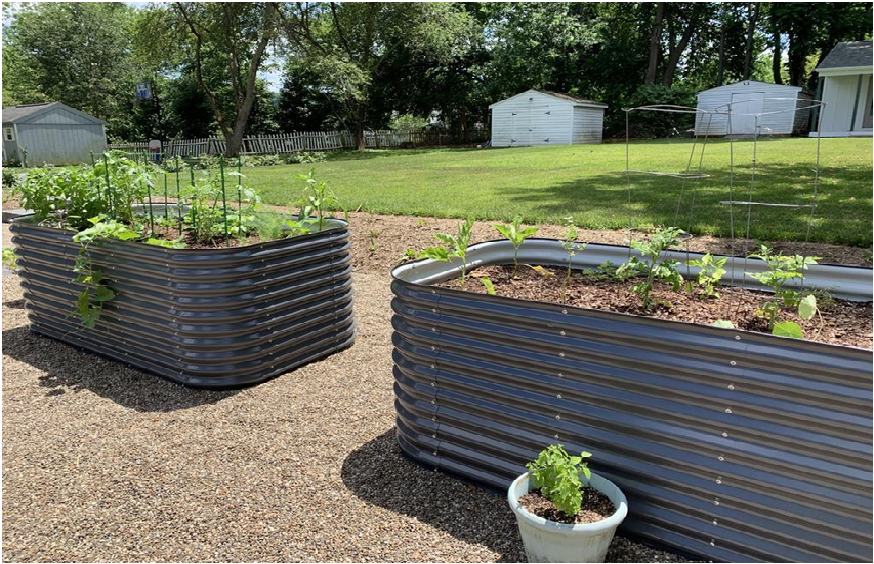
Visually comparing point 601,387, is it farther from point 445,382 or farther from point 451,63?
point 451,63

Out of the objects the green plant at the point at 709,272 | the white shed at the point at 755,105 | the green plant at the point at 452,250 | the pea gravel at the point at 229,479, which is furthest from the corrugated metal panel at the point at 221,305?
the white shed at the point at 755,105

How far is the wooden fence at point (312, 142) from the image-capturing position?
25.7m

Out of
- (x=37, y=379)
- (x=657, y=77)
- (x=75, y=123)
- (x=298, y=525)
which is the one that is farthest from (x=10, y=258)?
(x=657, y=77)

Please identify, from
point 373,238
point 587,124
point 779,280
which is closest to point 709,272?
point 779,280

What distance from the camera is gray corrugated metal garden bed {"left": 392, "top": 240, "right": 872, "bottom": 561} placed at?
173cm

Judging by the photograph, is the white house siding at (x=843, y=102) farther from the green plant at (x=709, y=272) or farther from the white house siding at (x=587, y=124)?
the green plant at (x=709, y=272)

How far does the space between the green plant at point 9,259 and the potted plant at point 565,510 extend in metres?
5.00

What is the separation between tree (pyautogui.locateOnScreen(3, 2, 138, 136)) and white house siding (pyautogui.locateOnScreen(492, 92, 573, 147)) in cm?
1900

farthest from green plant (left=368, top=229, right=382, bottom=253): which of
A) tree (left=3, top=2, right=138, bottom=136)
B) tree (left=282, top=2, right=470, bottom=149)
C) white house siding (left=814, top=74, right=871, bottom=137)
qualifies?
tree (left=3, top=2, right=138, bottom=136)

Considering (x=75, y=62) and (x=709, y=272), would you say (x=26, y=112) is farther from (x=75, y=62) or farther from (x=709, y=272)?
(x=709, y=272)

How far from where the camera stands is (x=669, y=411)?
1943 millimetres

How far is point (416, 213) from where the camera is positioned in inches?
316

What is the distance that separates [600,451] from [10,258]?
20.1 feet

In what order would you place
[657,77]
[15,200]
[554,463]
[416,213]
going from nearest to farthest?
1. [554,463]
2. [416,213]
3. [15,200]
4. [657,77]
